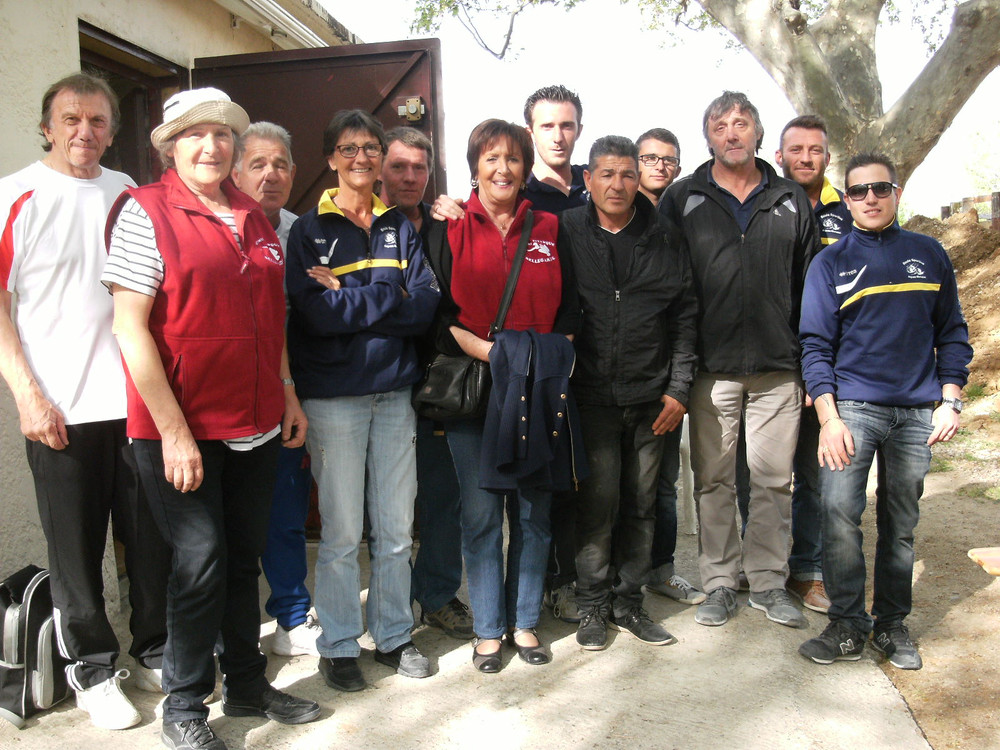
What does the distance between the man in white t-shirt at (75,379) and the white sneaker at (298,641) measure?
622mm

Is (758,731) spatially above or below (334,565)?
below

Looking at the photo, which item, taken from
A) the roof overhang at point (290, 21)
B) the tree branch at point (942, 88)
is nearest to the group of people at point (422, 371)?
the roof overhang at point (290, 21)

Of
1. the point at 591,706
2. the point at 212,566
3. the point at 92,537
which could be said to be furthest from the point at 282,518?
the point at 591,706

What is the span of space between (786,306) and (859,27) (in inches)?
287

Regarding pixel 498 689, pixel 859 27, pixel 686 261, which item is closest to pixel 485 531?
pixel 498 689

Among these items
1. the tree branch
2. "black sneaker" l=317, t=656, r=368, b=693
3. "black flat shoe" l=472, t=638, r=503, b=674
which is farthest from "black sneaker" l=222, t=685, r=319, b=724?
the tree branch

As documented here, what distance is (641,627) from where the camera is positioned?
3656mm

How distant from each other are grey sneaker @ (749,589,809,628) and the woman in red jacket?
3.68 ft

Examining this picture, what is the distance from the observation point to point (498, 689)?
10.6ft

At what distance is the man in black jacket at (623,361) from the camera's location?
350cm

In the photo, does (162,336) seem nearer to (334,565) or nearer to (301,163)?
→ (334,565)

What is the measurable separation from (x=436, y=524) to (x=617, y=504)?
78 centimetres

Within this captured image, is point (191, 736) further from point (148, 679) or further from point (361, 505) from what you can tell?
point (361, 505)

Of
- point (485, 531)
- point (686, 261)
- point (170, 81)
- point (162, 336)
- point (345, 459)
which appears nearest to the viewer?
point (162, 336)
